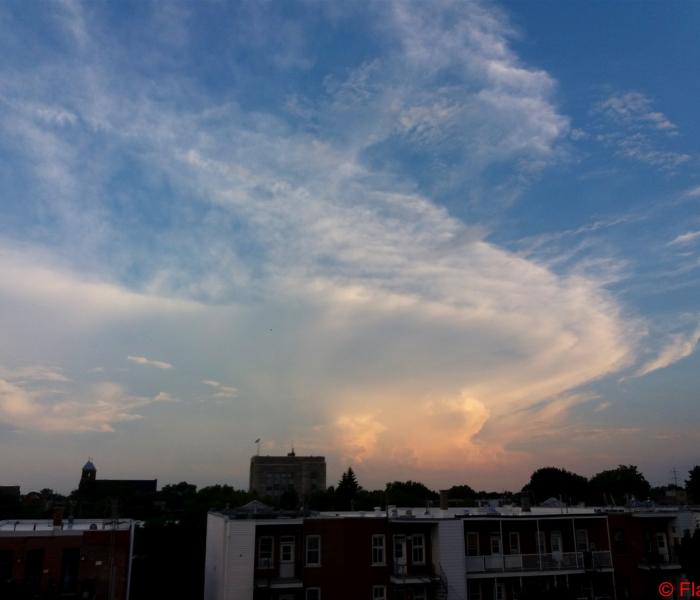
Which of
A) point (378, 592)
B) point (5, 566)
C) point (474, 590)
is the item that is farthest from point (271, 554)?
→ point (5, 566)

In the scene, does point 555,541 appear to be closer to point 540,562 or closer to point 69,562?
point 540,562

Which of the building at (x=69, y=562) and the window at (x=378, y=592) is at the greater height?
the building at (x=69, y=562)

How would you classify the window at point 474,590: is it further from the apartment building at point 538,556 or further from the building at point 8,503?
the building at point 8,503

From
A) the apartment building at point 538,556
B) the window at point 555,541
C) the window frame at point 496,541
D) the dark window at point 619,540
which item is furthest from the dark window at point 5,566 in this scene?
the dark window at point 619,540

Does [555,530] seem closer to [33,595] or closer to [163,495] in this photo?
[33,595]

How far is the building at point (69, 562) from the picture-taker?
36.9 meters

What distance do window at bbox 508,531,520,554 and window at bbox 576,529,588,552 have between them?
15.7ft

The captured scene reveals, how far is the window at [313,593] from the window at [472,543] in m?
10.6

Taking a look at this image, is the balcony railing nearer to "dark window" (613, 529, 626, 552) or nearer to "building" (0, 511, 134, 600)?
"dark window" (613, 529, 626, 552)

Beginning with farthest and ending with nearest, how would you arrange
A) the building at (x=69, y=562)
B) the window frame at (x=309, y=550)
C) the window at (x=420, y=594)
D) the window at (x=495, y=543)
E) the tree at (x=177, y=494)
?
the tree at (x=177, y=494) → the window at (x=495, y=543) → the window at (x=420, y=594) → the building at (x=69, y=562) → the window frame at (x=309, y=550)

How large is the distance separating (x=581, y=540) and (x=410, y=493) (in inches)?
3238

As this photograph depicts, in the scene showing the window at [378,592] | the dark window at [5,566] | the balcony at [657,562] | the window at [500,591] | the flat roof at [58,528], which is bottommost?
the window at [500,591]

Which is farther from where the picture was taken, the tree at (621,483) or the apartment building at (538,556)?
the tree at (621,483)

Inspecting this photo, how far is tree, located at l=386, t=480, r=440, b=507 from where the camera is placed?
10756cm
